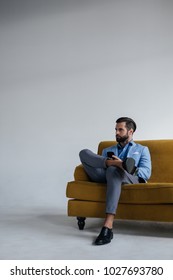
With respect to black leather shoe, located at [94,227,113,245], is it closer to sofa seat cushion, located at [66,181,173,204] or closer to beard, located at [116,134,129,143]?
sofa seat cushion, located at [66,181,173,204]

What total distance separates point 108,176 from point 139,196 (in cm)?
28

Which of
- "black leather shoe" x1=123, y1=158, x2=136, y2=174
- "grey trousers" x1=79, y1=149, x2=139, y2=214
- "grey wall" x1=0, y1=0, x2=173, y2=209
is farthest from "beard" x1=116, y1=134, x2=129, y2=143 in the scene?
"grey wall" x1=0, y1=0, x2=173, y2=209

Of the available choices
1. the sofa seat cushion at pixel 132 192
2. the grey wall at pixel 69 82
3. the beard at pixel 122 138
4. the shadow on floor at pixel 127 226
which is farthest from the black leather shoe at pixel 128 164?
the grey wall at pixel 69 82

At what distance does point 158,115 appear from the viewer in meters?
4.43

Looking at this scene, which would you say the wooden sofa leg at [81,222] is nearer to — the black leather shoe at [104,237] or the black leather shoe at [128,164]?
the black leather shoe at [104,237]

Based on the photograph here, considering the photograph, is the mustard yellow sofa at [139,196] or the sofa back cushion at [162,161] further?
the sofa back cushion at [162,161]

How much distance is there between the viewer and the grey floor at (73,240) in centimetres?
233

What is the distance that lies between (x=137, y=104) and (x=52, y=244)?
2.39 metres

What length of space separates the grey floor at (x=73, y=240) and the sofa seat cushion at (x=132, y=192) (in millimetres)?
277

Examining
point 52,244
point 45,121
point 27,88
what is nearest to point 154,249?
point 52,244

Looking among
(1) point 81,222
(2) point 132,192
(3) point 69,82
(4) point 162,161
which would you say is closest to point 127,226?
(1) point 81,222

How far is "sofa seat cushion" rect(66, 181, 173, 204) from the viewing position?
2.74 m

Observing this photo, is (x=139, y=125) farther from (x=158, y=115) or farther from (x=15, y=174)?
A: (x=15, y=174)

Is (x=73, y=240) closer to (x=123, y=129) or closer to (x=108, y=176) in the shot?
(x=108, y=176)
